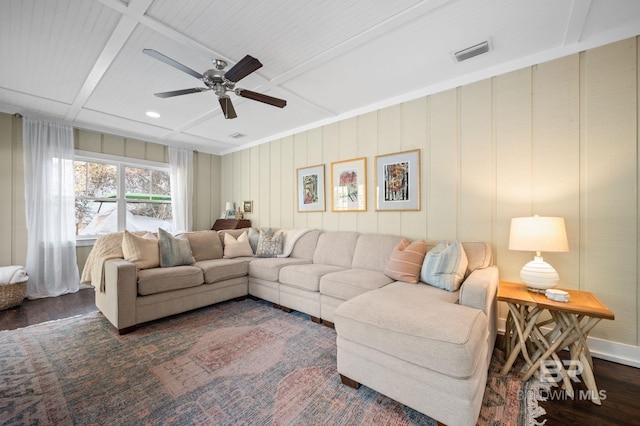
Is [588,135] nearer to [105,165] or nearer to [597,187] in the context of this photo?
[597,187]

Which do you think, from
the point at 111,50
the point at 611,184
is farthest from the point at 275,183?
the point at 611,184

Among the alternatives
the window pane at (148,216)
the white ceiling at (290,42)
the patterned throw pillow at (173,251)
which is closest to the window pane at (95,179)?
the window pane at (148,216)

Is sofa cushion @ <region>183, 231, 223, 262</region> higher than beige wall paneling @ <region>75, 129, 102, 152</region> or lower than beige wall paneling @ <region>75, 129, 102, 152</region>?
lower

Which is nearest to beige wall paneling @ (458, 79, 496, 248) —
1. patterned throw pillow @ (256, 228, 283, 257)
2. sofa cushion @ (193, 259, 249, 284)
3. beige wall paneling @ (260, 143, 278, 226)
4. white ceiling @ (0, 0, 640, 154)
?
white ceiling @ (0, 0, 640, 154)

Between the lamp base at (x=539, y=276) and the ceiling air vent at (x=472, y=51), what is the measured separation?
1.82 m

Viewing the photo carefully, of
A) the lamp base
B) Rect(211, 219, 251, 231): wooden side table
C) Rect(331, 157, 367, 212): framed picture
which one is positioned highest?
Rect(331, 157, 367, 212): framed picture

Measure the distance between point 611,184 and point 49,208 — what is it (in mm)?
6479

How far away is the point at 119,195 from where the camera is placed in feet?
15.2

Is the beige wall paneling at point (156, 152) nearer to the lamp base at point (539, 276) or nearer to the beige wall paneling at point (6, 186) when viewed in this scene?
the beige wall paneling at point (6, 186)

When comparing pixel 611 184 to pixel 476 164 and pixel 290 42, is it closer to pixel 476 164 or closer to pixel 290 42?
pixel 476 164

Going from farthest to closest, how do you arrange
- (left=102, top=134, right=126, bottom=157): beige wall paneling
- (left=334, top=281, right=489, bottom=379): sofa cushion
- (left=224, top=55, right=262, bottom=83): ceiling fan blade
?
(left=102, top=134, right=126, bottom=157): beige wall paneling
(left=224, top=55, right=262, bottom=83): ceiling fan blade
(left=334, top=281, right=489, bottom=379): sofa cushion

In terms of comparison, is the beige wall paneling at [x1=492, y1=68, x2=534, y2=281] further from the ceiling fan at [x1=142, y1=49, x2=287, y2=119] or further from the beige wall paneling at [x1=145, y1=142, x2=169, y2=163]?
the beige wall paneling at [x1=145, y1=142, x2=169, y2=163]

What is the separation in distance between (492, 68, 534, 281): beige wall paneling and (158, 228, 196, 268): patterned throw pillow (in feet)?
11.6

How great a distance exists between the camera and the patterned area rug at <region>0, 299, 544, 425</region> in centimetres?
153
